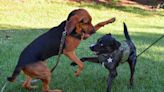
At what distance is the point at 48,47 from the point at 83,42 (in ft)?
19.1

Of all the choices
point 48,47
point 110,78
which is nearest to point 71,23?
point 48,47

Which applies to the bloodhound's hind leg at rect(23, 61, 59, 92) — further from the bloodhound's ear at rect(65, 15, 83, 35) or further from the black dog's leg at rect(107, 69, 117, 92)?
the black dog's leg at rect(107, 69, 117, 92)

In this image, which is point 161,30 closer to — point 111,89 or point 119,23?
point 119,23

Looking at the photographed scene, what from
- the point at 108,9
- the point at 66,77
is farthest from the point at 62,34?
the point at 108,9

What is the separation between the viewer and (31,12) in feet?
66.2

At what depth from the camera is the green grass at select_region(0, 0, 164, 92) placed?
687 centimetres

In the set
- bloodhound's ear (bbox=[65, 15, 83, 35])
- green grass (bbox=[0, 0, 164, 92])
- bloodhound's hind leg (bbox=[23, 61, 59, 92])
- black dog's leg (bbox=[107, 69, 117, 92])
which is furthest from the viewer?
green grass (bbox=[0, 0, 164, 92])

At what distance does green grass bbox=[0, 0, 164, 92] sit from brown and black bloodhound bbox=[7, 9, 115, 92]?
679 millimetres

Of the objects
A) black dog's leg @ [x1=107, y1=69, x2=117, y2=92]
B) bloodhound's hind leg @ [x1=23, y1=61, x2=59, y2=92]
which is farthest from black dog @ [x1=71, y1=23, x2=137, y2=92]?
bloodhound's hind leg @ [x1=23, y1=61, x2=59, y2=92]

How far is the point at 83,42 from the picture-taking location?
1162 centimetres

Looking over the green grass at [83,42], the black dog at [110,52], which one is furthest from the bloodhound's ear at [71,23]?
the green grass at [83,42]

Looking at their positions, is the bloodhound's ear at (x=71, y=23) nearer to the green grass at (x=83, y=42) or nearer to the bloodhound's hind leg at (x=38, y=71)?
the bloodhound's hind leg at (x=38, y=71)

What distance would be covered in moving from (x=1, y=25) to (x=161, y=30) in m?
6.11

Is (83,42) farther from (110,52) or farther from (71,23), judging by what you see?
(71,23)
